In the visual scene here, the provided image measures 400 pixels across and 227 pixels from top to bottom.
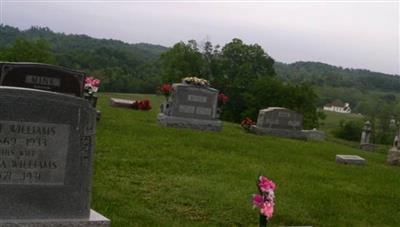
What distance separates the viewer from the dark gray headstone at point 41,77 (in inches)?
441

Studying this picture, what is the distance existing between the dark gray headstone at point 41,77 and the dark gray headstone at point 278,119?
35.9ft

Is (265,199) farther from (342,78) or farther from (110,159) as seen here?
(342,78)

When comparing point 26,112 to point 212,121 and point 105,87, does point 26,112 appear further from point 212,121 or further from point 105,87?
point 105,87

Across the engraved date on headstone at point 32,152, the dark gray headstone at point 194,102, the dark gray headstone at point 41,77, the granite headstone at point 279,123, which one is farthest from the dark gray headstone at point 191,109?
the engraved date on headstone at point 32,152

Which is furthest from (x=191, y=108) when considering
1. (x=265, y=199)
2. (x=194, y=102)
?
(x=265, y=199)

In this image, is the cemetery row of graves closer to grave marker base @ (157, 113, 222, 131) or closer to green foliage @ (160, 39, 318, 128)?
grave marker base @ (157, 113, 222, 131)

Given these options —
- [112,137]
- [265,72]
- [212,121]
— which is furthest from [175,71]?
[112,137]

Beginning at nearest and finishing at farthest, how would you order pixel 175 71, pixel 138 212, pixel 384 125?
1. pixel 138 212
2. pixel 175 71
3. pixel 384 125

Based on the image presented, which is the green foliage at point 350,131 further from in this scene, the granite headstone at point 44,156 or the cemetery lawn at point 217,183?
the granite headstone at point 44,156

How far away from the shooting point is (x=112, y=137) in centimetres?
1375

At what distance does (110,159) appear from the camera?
11180mm

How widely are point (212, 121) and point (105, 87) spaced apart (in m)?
48.5

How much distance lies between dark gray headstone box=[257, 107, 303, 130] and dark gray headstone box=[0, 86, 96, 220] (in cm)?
1617

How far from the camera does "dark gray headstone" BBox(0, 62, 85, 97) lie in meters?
11.2
